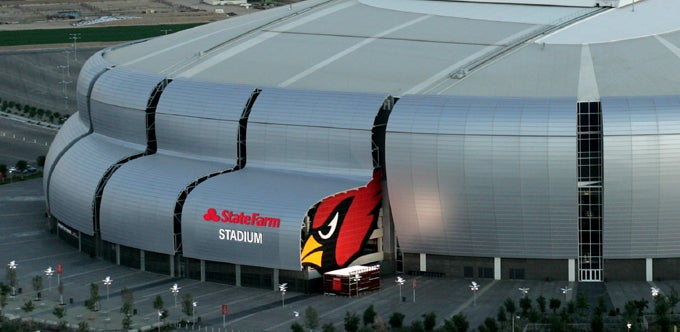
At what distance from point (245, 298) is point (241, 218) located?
18.0 feet

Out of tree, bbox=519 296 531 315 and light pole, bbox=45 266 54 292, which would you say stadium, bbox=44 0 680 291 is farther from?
tree, bbox=519 296 531 315

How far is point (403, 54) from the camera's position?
12688 centimetres

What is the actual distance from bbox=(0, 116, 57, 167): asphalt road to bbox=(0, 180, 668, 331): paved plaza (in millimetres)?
42627

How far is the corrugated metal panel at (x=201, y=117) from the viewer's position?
12194 cm

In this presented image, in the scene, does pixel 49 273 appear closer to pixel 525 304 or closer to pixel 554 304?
pixel 525 304

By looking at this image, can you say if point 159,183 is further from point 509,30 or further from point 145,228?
point 509,30

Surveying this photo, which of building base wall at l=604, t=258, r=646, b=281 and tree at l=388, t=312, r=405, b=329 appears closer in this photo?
tree at l=388, t=312, r=405, b=329

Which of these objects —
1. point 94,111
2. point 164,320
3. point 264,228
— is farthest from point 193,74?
point 164,320

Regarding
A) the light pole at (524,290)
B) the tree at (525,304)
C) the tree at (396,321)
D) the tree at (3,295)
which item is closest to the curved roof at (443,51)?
the light pole at (524,290)

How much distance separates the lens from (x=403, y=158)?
114 metres

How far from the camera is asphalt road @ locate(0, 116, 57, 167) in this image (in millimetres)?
165750

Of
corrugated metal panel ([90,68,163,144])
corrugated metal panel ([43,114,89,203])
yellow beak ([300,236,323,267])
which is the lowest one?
yellow beak ([300,236,323,267])

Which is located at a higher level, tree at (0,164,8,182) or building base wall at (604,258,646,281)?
tree at (0,164,8,182)

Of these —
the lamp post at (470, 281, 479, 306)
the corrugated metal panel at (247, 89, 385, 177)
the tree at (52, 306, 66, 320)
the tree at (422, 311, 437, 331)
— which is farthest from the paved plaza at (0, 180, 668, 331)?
the corrugated metal panel at (247, 89, 385, 177)
